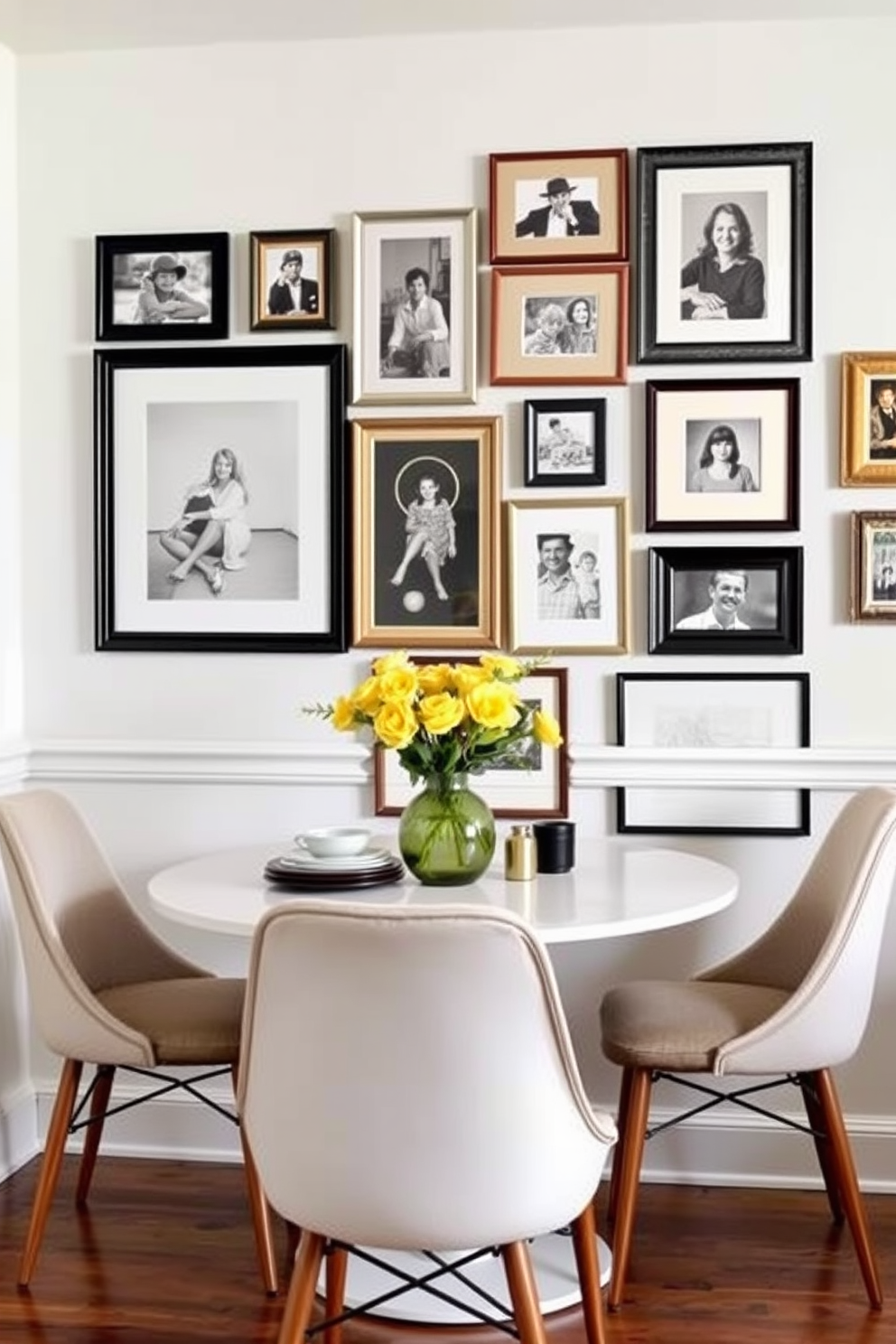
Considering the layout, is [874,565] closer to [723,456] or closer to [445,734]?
[723,456]

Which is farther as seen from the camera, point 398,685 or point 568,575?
point 568,575

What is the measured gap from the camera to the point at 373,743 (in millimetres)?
3512

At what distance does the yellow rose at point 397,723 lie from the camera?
8.81ft

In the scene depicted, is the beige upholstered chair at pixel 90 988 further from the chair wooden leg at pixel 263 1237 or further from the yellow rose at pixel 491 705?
the yellow rose at pixel 491 705

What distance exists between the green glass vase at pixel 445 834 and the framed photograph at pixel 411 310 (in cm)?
103

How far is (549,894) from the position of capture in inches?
109

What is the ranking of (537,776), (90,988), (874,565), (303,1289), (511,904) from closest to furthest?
1. (303,1289)
2. (511,904)
3. (90,988)
4. (874,565)
5. (537,776)

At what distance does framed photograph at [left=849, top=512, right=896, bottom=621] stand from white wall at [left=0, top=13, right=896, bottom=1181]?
4 centimetres

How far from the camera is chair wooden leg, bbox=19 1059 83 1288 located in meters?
2.89

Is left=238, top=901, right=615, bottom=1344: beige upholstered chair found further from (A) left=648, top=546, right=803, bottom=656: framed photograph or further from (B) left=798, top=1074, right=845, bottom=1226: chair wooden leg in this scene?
(A) left=648, top=546, right=803, bottom=656: framed photograph

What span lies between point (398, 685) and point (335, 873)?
367 mm

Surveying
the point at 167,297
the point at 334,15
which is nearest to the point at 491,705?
the point at 167,297

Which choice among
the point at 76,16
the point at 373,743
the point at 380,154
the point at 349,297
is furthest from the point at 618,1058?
the point at 76,16

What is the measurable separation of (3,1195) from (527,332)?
2.17 meters
